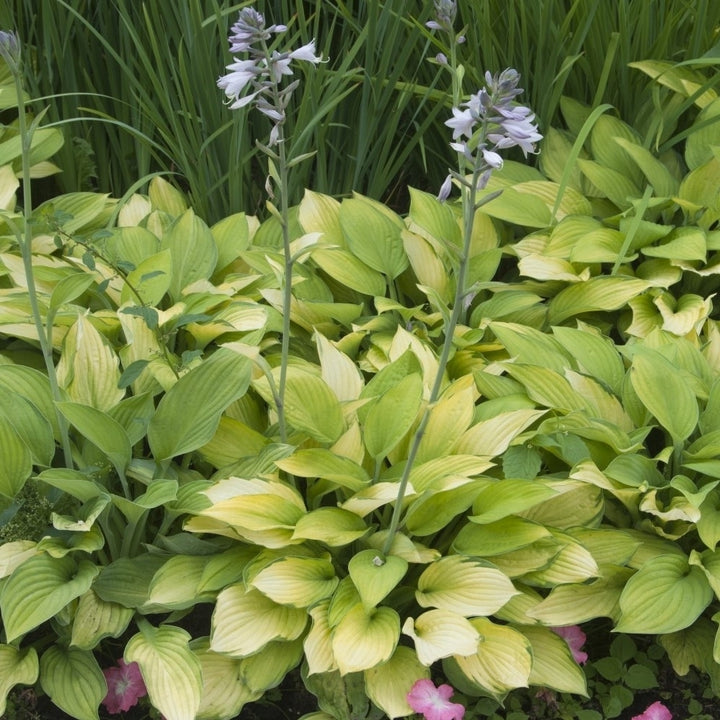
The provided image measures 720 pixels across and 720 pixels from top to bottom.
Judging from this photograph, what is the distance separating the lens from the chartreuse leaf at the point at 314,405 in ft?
6.06

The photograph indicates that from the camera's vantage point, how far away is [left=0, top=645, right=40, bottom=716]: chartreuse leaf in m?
1.61

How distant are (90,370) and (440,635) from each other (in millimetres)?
870

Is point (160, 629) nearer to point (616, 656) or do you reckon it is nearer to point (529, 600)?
point (529, 600)

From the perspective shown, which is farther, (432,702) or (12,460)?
(12,460)

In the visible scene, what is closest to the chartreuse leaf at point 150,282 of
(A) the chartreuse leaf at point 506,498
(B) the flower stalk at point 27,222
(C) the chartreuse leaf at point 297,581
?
(B) the flower stalk at point 27,222

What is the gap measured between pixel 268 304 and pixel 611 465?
0.97m

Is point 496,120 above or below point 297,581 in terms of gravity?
above

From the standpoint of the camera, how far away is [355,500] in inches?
66.2

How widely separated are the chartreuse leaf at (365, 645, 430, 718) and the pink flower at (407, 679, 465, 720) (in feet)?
0.09

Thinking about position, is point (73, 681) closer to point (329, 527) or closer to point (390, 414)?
point (329, 527)

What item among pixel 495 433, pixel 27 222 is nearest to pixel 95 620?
pixel 27 222

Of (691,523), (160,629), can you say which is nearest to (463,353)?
(691,523)

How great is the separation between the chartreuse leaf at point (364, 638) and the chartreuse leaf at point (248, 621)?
0.10 meters

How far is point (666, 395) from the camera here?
1.84 m
